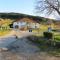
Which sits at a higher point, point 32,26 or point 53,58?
point 53,58

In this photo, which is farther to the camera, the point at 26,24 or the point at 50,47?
the point at 26,24

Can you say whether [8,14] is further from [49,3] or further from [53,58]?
[53,58]

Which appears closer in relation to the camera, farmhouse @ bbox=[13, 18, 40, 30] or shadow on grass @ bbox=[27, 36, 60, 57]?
shadow on grass @ bbox=[27, 36, 60, 57]

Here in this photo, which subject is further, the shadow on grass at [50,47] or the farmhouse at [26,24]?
the farmhouse at [26,24]

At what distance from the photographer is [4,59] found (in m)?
14.9

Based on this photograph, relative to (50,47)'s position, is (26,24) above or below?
below

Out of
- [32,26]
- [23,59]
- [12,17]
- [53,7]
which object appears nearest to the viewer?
[23,59]

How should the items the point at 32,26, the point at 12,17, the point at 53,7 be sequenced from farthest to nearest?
1. the point at 12,17
2. the point at 32,26
3. the point at 53,7

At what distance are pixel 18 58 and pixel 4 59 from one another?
3.71 feet

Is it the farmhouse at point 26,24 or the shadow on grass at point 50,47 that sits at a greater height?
the shadow on grass at point 50,47

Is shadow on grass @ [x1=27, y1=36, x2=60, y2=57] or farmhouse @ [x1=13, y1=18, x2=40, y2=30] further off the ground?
shadow on grass @ [x1=27, y1=36, x2=60, y2=57]

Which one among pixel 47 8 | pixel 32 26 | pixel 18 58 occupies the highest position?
pixel 47 8

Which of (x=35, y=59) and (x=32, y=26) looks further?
(x=32, y=26)

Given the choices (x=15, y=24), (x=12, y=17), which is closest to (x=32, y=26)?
(x=15, y=24)
